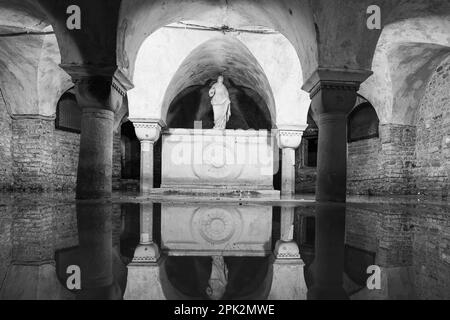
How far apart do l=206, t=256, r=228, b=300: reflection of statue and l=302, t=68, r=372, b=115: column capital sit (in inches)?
141

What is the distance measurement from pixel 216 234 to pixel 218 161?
7296 mm

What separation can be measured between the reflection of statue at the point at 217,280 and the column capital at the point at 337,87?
3585 mm

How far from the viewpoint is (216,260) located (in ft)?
4.91

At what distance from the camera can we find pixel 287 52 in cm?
947

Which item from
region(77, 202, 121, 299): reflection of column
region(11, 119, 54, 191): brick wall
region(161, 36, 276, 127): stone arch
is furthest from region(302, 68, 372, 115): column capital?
region(11, 119, 54, 191): brick wall

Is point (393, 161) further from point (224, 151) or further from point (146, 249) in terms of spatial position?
point (146, 249)

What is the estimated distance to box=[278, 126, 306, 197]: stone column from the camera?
10148 mm

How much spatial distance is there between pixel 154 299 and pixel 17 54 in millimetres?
10026

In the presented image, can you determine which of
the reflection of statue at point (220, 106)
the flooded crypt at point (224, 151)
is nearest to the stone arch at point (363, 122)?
the flooded crypt at point (224, 151)

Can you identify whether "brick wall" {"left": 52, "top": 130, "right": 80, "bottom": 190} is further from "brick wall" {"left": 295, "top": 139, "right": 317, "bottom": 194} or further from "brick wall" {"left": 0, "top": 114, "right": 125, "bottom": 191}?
"brick wall" {"left": 295, "top": 139, "right": 317, "bottom": 194}

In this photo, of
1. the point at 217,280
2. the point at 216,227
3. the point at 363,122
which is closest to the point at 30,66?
the point at 216,227

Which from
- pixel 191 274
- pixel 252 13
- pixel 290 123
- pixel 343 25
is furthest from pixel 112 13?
pixel 290 123

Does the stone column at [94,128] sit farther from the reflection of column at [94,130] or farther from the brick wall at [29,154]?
the brick wall at [29,154]

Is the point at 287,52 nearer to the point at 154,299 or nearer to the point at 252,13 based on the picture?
the point at 252,13
